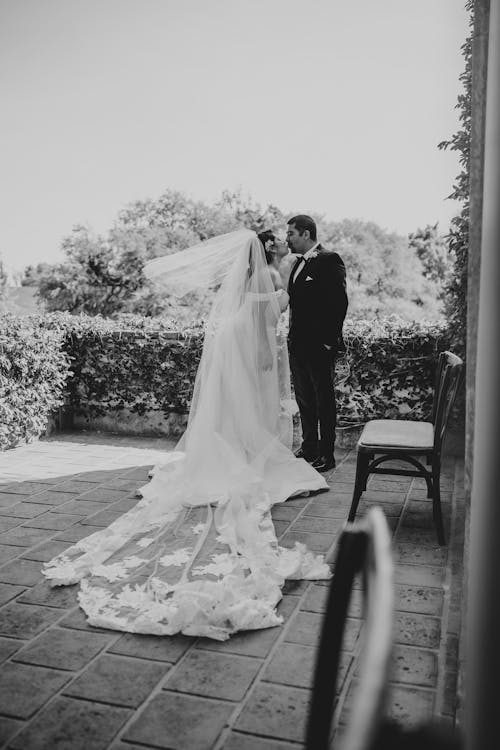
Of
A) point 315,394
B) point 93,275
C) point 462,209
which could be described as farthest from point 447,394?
point 93,275

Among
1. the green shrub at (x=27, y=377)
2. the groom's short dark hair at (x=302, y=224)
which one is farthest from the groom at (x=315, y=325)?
the green shrub at (x=27, y=377)

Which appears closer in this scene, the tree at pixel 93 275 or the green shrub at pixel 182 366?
the green shrub at pixel 182 366

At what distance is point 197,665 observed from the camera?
2.57 meters

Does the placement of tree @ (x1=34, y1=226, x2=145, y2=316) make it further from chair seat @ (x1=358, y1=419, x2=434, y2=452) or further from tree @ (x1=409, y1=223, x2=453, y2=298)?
chair seat @ (x1=358, y1=419, x2=434, y2=452)

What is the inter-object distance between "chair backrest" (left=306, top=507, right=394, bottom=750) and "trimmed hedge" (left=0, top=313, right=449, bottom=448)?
5.09m

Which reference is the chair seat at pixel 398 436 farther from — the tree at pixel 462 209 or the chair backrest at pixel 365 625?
the chair backrest at pixel 365 625

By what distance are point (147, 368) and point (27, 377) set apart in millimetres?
1266

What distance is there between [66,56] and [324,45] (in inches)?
169

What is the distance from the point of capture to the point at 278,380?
545 centimetres

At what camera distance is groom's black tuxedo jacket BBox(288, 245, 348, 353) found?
5.32 meters

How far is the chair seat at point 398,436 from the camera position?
13.1 ft

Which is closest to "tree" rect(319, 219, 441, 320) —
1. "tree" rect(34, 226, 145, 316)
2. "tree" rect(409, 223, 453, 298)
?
"tree" rect(409, 223, 453, 298)

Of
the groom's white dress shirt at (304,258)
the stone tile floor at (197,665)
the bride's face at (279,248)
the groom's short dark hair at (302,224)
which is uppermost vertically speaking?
the groom's short dark hair at (302,224)

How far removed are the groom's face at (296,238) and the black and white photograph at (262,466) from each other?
0.10 ft
